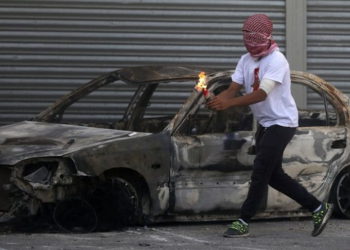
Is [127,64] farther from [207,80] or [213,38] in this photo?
[207,80]

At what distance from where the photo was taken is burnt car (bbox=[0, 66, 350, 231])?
716cm

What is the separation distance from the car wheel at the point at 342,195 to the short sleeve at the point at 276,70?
1.67 metres

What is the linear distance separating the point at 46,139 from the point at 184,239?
1.44m

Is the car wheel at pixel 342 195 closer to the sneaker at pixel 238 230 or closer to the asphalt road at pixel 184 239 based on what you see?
the asphalt road at pixel 184 239

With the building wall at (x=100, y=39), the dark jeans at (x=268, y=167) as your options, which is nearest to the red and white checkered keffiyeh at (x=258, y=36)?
the dark jeans at (x=268, y=167)

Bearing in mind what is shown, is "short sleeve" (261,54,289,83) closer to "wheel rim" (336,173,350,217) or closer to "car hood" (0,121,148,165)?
"car hood" (0,121,148,165)

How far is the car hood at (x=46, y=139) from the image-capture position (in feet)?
23.4

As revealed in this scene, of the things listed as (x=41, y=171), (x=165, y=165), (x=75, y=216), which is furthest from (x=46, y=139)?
(x=165, y=165)

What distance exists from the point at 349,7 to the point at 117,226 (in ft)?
16.9

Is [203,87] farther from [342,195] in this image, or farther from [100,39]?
[100,39]

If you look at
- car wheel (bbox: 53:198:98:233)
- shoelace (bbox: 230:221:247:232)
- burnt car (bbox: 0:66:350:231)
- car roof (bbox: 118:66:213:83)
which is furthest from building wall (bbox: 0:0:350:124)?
shoelace (bbox: 230:221:247:232)

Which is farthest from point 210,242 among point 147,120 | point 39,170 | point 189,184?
point 147,120

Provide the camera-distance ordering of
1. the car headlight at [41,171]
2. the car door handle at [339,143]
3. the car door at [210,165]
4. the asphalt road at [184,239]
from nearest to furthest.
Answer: the asphalt road at [184,239], the car headlight at [41,171], the car door at [210,165], the car door handle at [339,143]

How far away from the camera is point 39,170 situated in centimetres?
715
